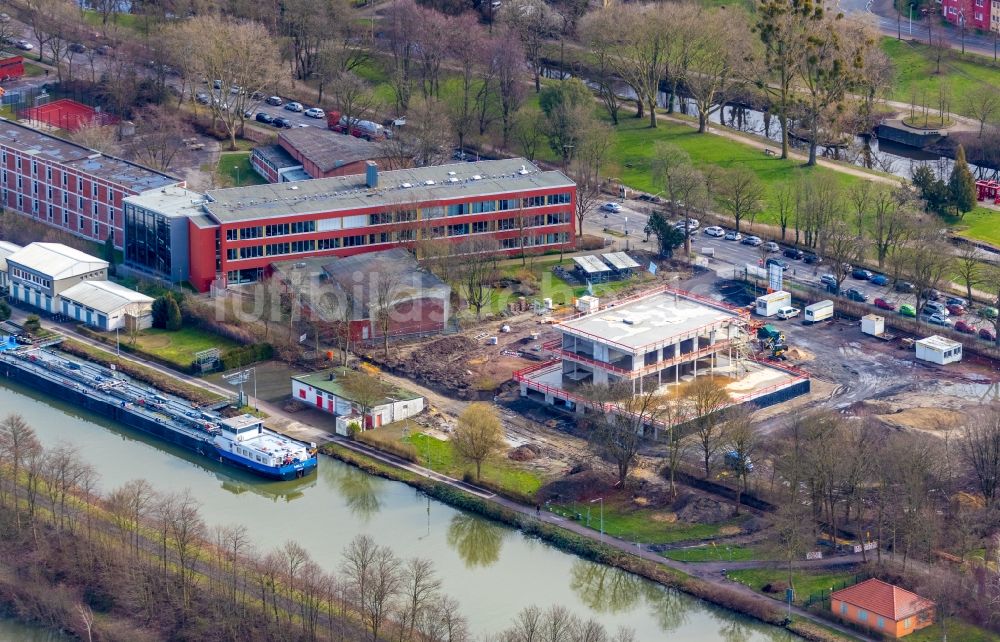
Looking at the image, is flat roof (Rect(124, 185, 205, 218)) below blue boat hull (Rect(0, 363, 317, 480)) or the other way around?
the other way around

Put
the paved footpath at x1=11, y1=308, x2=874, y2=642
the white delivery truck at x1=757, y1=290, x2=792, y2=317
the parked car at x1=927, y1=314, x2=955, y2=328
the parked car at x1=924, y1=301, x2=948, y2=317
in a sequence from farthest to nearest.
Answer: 1. the white delivery truck at x1=757, y1=290, x2=792, y2=317
2. the parked car at x1=924, y1=301, x2=948, y2=317
3. the parked car at x1=927, y1=314, x2=955, y2=328
4. the paved footpath at x1=11, y1=308, x2=874, y2=642

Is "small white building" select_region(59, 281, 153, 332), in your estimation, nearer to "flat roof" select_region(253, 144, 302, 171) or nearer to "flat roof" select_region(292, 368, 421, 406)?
"flat roof" select_region(292, 368, 421, 406)

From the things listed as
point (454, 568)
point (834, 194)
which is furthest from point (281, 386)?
point (834, 194)

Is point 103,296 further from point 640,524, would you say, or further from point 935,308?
point 935,308

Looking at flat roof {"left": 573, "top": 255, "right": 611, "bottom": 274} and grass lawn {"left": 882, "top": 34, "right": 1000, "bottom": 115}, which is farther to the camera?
grass lawn {"left": 882, "top": 34, "right": 1000, "bottom": 115}

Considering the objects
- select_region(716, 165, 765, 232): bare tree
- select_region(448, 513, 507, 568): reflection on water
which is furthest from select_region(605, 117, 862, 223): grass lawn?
select_region(448, 513, 507, 568): reflection on water

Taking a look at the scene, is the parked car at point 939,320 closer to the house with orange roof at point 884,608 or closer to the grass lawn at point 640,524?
the grass lawn at point 640,524

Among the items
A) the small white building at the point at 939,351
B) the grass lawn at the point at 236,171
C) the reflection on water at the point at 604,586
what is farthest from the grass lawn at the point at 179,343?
the small white building at the point at 939,351
